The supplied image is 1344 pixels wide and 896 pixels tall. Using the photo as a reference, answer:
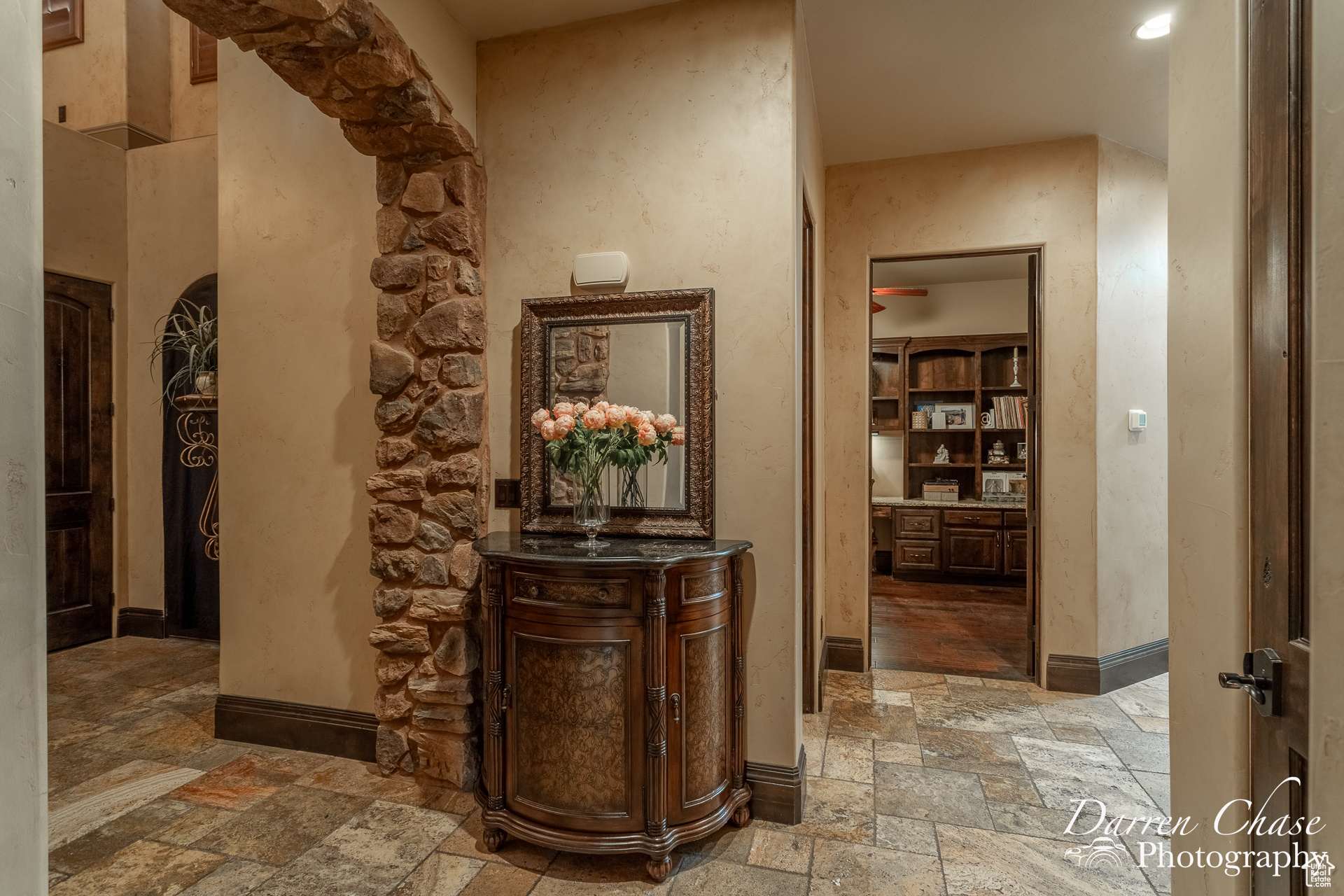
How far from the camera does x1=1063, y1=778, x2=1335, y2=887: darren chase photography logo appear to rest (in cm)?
98

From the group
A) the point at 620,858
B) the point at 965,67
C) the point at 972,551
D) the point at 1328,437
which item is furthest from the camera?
the point at 972,551

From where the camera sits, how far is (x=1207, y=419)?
1258 millimetres

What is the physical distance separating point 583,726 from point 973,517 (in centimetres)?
510

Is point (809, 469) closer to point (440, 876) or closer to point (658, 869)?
point (658, 869)

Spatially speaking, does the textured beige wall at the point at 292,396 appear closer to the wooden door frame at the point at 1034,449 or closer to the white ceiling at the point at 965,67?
the white ceiling at the point at 965,67

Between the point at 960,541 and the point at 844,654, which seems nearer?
the point at 844,654

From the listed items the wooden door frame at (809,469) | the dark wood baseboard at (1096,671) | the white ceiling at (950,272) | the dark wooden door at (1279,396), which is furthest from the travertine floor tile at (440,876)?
the white ceiling at (950,272)

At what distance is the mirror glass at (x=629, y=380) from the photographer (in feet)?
7.95

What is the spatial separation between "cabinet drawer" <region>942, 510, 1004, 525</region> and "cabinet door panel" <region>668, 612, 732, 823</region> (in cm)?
458

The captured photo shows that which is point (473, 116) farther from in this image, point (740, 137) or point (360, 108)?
point (740, 137)

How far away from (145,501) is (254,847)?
3.43 metres

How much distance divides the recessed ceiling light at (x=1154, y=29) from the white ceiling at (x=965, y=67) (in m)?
0.04

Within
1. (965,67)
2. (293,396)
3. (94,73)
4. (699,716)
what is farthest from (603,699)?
(94,73)

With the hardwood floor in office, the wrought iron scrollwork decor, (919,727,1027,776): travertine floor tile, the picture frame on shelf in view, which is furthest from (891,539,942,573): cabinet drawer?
the wrought iron scrollwork decor
